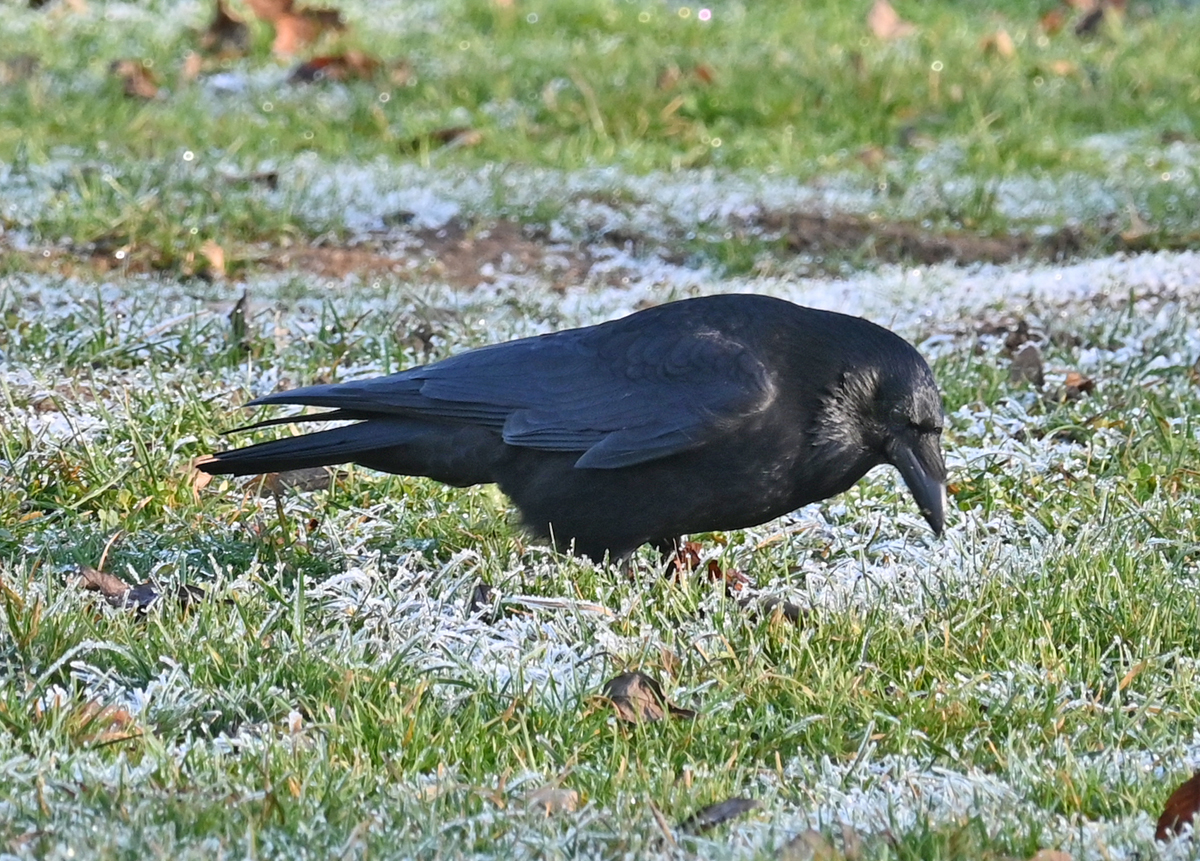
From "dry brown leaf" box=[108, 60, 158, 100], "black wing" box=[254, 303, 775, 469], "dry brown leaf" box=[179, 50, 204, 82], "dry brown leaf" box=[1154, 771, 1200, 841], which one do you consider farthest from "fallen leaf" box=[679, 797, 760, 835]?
"dry brown leaf" box=[179, 50, 204, 82]

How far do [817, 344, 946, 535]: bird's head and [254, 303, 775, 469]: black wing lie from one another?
0.57 feet

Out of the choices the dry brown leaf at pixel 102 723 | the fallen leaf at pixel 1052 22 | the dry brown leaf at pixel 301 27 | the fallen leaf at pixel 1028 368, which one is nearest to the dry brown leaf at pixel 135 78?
the dry brown leaf at pixel 301 27

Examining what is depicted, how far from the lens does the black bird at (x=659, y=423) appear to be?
3625mm

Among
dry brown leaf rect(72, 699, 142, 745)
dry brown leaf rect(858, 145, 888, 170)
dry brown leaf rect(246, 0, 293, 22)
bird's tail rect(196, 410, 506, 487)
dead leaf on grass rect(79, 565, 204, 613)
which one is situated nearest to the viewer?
dry brown leaf rect(72, 699, 142, 745)

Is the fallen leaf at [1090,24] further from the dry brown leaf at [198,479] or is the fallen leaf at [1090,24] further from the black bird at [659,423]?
the dry brown leaf at [198,479]

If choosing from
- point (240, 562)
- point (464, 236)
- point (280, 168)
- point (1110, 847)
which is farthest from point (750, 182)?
point (1110, 847)

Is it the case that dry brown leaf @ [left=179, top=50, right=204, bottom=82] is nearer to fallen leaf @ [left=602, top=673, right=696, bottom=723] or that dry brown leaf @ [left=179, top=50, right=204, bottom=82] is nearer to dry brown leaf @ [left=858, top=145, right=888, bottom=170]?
dry brown leaf @ [left=858, top=145, right=888, bottom=170]

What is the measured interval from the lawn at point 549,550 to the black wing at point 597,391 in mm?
298

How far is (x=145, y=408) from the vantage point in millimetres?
4441

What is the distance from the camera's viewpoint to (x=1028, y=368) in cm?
520

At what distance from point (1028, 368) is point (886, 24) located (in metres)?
5.49

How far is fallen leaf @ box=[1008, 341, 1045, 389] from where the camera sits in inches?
203

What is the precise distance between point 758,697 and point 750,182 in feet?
16.2

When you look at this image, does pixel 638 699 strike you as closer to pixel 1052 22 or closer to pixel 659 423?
pixel 659 423
